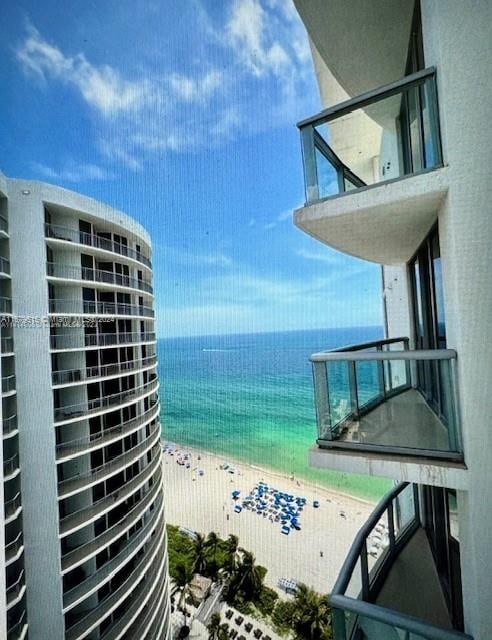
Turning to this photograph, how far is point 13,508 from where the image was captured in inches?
134

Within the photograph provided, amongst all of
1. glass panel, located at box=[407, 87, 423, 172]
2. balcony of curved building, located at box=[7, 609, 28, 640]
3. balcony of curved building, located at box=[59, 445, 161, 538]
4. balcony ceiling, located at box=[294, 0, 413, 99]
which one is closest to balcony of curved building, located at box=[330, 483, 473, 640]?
glass panel, located at box=[407, 87, 423, 172]

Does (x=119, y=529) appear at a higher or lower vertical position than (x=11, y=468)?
lower

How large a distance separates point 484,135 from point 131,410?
19.1ft

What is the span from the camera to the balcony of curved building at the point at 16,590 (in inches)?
126

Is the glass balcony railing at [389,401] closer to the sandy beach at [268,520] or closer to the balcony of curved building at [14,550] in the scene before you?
the balcony of curved building at [14,550]

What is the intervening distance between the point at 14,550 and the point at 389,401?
433 cm

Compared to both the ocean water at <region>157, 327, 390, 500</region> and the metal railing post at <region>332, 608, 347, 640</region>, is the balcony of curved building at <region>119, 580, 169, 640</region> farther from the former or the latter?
the ocean water at <region>157, 327, 390, 500</region>

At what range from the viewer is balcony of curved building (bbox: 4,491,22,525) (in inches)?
128

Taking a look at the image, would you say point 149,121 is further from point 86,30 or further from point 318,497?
point 318,497

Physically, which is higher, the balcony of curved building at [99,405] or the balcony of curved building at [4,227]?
the balcony of curved building at [4,227]

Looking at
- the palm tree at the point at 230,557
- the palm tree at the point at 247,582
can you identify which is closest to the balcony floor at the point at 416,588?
the palm tree at the point at 247,582

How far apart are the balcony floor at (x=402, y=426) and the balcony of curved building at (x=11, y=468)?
3.87 metres

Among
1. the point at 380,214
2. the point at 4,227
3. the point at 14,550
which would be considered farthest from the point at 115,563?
the point at 380,214

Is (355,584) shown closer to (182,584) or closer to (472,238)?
(472,238)
